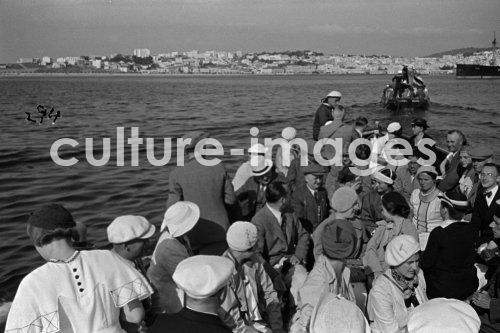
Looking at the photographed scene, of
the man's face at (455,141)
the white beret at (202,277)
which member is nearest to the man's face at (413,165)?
the man's face at (455,141)

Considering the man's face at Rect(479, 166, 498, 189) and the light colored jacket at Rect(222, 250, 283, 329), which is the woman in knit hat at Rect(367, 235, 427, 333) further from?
the man's face at Rect(479, 166, 498, 189)

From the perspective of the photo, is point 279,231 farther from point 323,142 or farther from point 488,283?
point 323,142

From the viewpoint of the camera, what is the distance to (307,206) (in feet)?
21.6

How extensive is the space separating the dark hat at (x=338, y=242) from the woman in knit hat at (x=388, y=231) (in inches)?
51.1

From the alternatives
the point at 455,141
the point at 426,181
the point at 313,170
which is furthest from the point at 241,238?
the point at 455,141

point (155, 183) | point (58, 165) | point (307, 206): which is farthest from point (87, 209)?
point (307, 206)

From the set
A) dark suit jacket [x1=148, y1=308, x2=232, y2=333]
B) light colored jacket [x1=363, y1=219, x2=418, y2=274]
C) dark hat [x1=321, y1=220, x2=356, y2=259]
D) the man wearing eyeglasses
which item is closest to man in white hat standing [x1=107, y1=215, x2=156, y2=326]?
dark suit jacket [x1=148, y1=308, x2=232, y2=333]

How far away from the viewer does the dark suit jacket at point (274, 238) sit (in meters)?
5.27

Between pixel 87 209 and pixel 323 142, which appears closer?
pixel 323 142

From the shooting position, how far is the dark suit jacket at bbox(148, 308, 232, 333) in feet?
9.25

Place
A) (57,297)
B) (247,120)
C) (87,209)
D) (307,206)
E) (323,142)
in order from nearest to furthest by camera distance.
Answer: (57,297) → (307,206) → (323,142) → (87,209) → (247,120)

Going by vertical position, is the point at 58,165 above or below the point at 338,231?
below

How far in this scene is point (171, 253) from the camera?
14.1ft

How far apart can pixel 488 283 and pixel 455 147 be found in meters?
3.63
